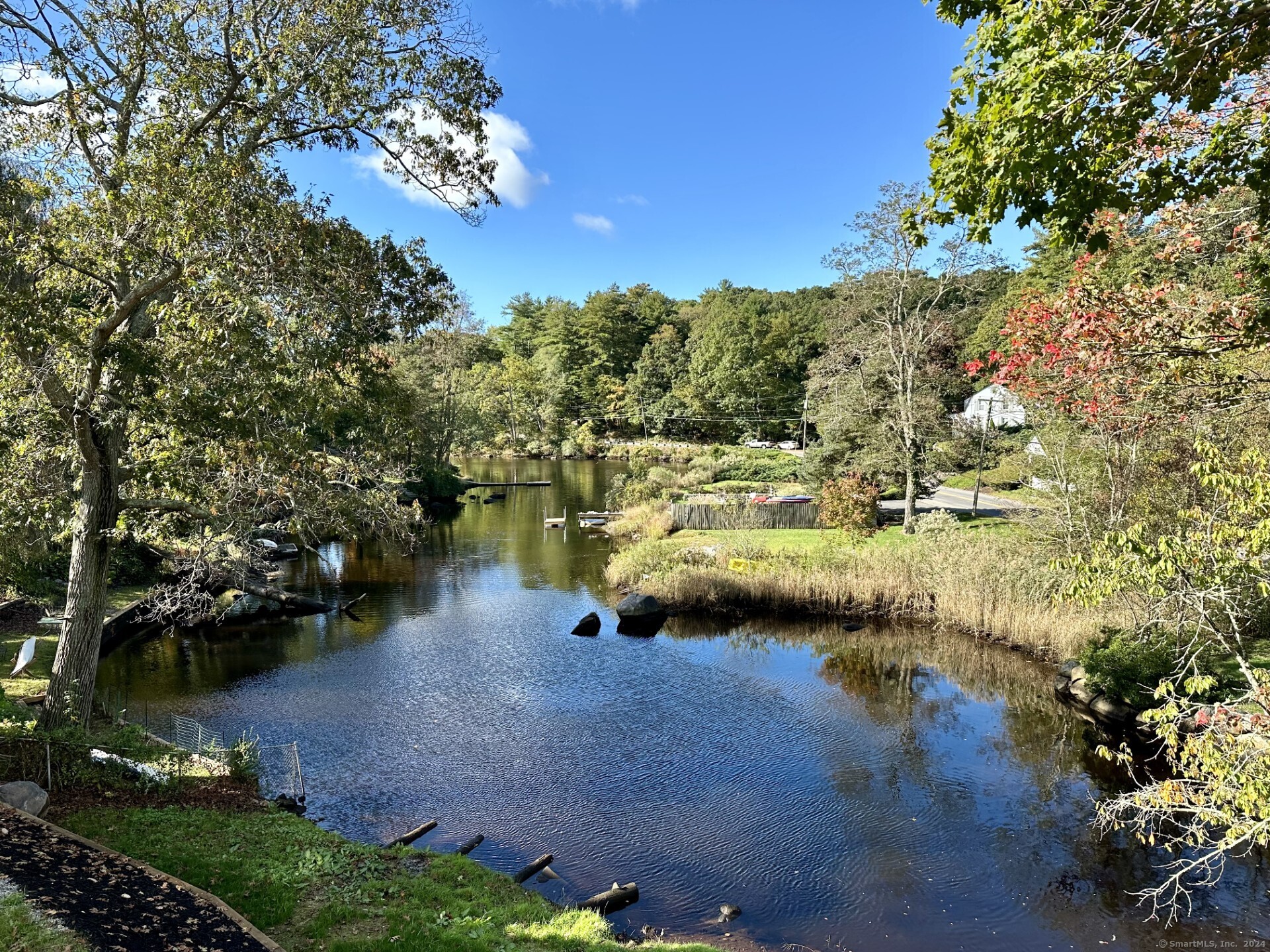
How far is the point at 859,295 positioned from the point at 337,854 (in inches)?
957

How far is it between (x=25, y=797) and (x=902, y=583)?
18.6m

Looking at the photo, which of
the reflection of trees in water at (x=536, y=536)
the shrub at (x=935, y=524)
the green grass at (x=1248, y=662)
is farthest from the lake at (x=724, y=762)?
the reflection of trees in water at (x=536, y=536)

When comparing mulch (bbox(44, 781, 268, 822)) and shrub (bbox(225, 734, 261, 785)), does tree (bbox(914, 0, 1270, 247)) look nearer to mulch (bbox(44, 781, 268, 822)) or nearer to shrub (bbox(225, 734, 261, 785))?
mulch (bbox(44, 781, 268, 822))

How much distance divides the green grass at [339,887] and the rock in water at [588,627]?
10361 millimetres

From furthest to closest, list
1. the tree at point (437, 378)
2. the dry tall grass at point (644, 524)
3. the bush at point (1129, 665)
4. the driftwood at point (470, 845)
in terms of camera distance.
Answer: the tree at point (437, 378), the dry tall grass at point (644, 524), the bush at point (1129, 665), the driftwood at point (470, 845)

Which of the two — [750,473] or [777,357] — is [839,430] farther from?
[777,357]

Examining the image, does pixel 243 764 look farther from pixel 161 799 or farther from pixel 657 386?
pixel 657 386

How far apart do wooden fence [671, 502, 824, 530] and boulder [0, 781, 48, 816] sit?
76.9ft

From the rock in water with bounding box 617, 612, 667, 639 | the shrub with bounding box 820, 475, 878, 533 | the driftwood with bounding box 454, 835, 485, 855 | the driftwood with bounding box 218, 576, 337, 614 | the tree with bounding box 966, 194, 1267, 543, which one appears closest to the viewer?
the tree with bounding box 966, 194, 1267, 543

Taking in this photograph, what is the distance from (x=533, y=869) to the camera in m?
8.88

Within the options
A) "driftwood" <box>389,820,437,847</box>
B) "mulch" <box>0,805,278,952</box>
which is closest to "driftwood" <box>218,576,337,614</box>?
"driftwood" <box>389,820,437,847</box>

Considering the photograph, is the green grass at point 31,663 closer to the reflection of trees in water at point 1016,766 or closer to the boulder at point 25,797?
the boulder at point 25,797

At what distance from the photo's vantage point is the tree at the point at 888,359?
2423 cm

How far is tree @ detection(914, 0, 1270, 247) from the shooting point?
4125 mm
